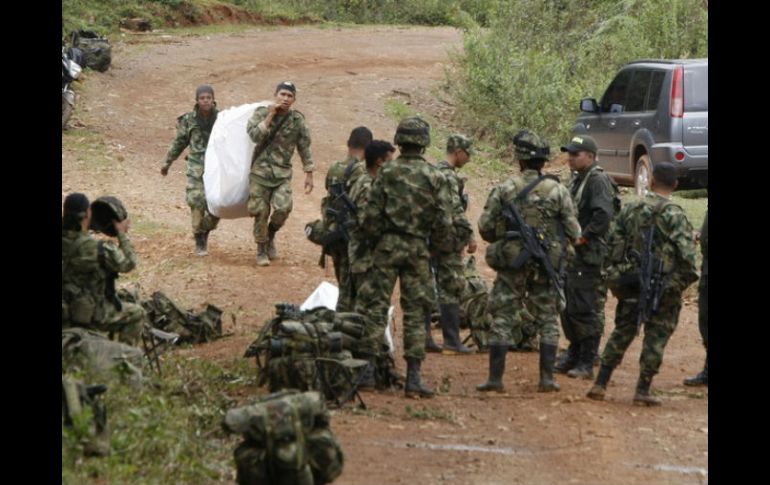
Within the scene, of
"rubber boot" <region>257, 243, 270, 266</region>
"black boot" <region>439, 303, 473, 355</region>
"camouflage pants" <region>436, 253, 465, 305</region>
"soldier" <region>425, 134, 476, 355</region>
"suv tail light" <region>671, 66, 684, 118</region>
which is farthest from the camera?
"suv tail light" <region>671, 66, 684, 118</region>

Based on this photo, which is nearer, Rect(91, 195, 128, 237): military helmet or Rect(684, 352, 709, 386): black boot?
Rect(91, 195, 128, 237): military helmet

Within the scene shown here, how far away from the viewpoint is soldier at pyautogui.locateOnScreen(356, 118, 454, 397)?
941cm

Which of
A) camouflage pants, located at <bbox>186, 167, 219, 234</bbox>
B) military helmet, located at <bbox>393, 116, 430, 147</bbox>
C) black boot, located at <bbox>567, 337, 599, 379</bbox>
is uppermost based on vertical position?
military helmet, located at <bbox>393, 116, 430, 147</bbox>

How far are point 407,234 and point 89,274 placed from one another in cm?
210

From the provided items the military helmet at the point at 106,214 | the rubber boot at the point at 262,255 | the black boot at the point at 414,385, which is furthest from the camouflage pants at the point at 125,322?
the rubber boot at the point at 262,255

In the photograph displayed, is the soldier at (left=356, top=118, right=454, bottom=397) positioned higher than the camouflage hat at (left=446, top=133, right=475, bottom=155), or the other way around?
the camouflage hat at (left=446, top=133, right=475, bottom=155)

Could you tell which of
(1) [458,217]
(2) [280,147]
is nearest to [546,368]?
(1) [458,217]

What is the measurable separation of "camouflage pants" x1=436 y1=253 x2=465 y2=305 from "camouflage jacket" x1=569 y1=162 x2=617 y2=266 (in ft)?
3.02

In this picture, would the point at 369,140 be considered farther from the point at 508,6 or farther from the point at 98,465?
the point at 508,6

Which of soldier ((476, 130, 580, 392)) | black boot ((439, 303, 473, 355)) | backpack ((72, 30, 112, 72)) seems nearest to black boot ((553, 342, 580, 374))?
black boot ((439, 303, 473, 355))

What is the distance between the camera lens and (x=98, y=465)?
23.4 ft

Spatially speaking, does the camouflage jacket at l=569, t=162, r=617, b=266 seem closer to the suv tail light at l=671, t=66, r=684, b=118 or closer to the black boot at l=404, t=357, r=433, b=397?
the black boot at l=404, t=357, r=433, b=397

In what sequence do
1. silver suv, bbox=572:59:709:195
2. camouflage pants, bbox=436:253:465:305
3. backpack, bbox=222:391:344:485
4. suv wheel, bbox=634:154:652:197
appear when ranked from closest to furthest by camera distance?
backpack, bbox=222:391:344:485
camouflage pants, bbox=436:253:465:305
silver suv, bbox=572:59:709:195
suv wheel, bbox=634:154:652:197

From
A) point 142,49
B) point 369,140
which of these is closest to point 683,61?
point 369,140
